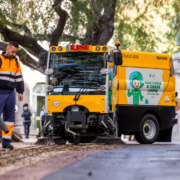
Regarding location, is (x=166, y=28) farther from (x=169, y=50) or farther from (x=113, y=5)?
(x=113, y=5)

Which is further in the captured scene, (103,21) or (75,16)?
(103,21)

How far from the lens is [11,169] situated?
18.2 feet

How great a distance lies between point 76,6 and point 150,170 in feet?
33.9

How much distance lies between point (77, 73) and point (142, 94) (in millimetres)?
1981

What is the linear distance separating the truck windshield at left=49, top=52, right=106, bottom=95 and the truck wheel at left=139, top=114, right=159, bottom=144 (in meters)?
1.90

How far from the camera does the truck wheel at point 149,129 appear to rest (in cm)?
1295

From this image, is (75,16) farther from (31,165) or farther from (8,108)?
(31,165)

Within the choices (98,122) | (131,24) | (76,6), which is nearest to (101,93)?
(98,122)

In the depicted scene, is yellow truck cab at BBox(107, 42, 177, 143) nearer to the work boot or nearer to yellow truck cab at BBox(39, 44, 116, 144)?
yellow truck cab at BBox(39, 44, 116, 144)

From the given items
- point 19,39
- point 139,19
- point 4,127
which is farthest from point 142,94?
point 139,19

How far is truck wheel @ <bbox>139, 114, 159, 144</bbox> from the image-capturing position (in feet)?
42.5

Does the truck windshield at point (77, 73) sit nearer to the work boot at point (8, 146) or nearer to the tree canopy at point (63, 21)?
the tree canopy at point (63, 21)

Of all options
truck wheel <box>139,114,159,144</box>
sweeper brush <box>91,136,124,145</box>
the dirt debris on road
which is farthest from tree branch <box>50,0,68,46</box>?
the dirt debris on road

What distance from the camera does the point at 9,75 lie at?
9.30 m
